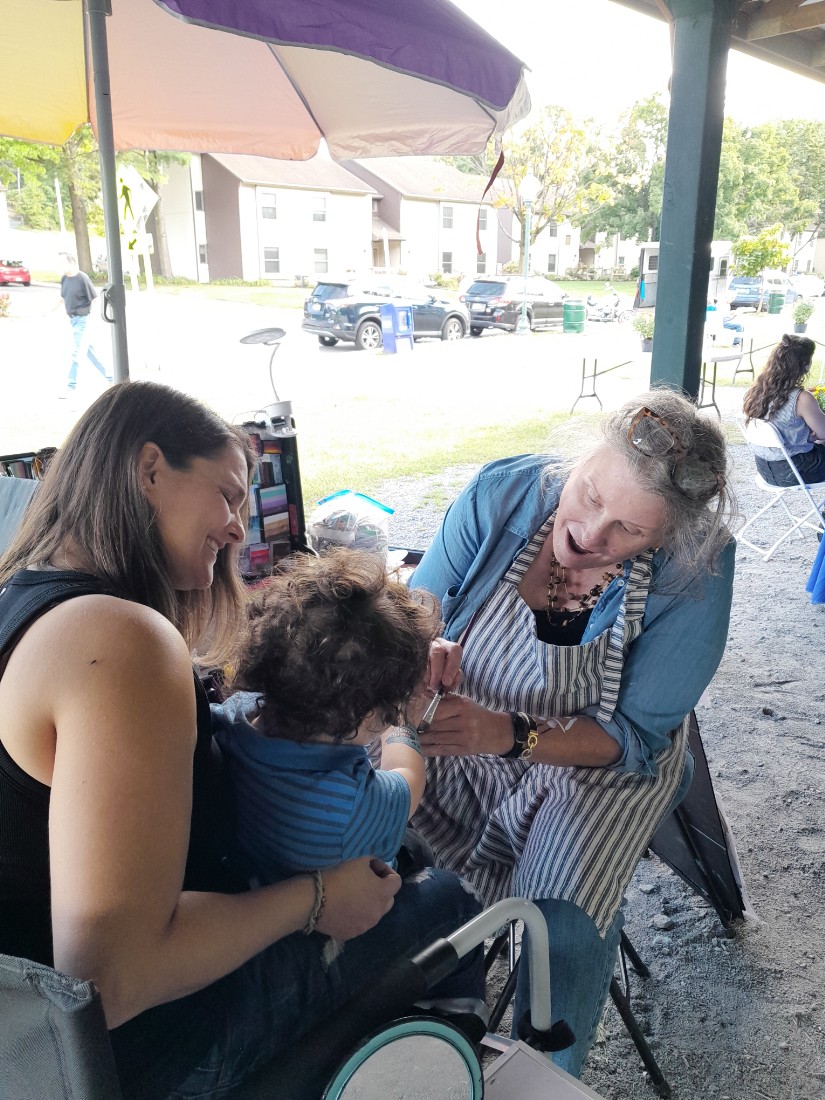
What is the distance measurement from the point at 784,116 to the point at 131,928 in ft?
67.1

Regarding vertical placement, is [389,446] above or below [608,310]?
below

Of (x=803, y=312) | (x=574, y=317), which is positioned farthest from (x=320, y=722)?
(x=574, y=317)

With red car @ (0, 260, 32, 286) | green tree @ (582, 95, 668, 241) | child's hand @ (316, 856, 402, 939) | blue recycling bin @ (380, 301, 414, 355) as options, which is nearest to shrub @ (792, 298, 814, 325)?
blue recycling bin @ (380, 301, 414, 355)

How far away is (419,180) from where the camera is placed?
30.5 m

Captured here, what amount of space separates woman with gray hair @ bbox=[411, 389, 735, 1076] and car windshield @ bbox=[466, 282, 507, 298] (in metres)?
17.7

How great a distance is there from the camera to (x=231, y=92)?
3746 millimetres

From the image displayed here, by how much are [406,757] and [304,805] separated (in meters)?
0.28

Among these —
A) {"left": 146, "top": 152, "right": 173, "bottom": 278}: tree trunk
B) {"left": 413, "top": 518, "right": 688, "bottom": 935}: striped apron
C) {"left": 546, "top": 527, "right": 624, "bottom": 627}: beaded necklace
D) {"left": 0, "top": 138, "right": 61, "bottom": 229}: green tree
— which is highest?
{"left": 0, "top": 138, "right": 61, "bottom": 229}: green tree

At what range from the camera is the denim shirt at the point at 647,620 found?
1.71 m

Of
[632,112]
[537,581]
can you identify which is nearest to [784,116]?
[632,112]

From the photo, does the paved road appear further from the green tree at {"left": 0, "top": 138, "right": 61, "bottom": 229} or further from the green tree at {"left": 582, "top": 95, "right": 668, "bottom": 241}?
the green tree at {"left": 0, "top": 138, "right": 61, "bottom": 229}

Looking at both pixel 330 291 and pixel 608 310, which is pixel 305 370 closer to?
pixel 330 291

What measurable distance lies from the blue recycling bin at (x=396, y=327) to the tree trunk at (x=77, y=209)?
669 cm

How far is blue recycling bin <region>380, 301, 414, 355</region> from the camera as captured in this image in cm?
1509
